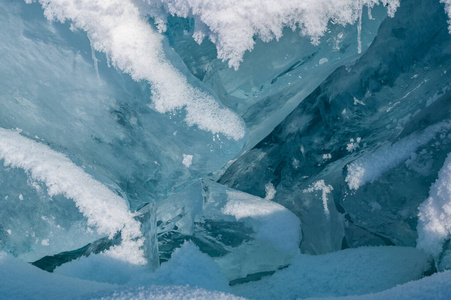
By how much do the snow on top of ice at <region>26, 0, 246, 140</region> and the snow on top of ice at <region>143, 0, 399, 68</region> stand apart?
6 centimetres

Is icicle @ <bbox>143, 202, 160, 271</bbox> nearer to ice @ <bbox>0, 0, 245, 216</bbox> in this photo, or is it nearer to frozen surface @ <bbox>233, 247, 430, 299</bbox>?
ice @ <bbox>0, 0, 245, 216</bbox>

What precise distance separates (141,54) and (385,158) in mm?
606

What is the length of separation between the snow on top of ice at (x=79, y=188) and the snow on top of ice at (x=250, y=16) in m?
0.39

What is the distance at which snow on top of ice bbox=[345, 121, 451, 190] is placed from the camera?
0.90 m

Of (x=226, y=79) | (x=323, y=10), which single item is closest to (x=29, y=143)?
(x=226, y=79)

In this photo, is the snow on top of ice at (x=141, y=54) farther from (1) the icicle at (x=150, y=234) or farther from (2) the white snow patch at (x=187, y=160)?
(1) the icicle at (x=150, y=234)

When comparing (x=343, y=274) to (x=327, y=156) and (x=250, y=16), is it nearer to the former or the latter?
(x=327, y=156)

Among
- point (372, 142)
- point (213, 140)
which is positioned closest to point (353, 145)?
point (372, 142)

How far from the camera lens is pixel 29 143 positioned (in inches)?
36.4

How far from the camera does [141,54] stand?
953 mm

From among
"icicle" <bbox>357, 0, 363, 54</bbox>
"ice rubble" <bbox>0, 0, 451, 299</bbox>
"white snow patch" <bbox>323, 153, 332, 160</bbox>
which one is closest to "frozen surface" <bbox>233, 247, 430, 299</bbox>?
"ice rubble" <bbox>0, 0, 451, 299</bbox>

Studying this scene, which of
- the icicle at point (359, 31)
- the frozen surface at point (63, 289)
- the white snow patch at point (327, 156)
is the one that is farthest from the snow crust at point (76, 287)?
the icicle at point (359, 31)

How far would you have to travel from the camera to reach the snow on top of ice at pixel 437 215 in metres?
0.83

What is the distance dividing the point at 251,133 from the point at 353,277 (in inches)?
20.5
